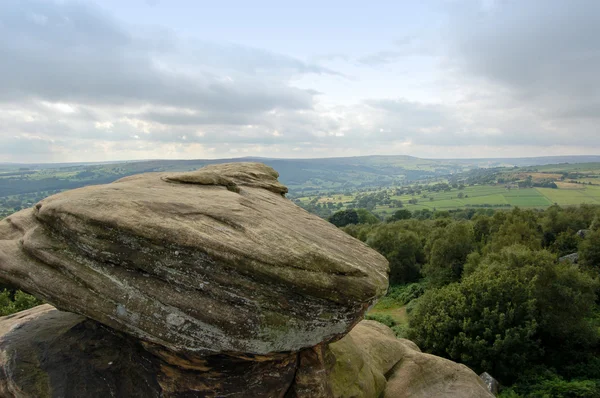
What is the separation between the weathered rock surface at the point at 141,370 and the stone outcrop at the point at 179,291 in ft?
0.15

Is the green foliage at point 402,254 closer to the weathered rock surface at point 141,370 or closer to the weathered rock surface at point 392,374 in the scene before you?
the weathered rock surface at point 392,374

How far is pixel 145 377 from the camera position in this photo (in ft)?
42.3

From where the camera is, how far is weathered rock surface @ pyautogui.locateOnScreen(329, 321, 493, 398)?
15.7 m

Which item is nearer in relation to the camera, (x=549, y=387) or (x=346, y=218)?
(x=549, y=387)

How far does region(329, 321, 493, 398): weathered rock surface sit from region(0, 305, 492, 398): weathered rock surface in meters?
0.06

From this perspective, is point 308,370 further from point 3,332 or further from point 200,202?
point 3,332

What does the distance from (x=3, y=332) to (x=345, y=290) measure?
15306mm

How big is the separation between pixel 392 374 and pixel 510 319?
35.4ft

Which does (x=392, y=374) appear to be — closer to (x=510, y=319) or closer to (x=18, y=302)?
(x=510, y=319)

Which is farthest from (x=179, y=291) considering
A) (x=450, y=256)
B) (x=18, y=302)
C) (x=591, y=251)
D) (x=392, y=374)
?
(x=591, y=251)

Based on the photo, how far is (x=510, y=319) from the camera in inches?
922

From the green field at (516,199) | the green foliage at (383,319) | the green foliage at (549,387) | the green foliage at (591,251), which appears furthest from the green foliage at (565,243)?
the green field at (516,199)

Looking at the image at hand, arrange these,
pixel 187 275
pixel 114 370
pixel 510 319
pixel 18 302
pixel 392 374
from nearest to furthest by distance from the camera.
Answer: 1. pixel 187 275
2. pixel 114 370
3. pixel 392 374
4. pixel 510 319
5. pixel 18 302

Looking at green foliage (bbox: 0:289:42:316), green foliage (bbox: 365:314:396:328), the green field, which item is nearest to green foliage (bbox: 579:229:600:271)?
green foliage (bbox: 365:314:396:328)
